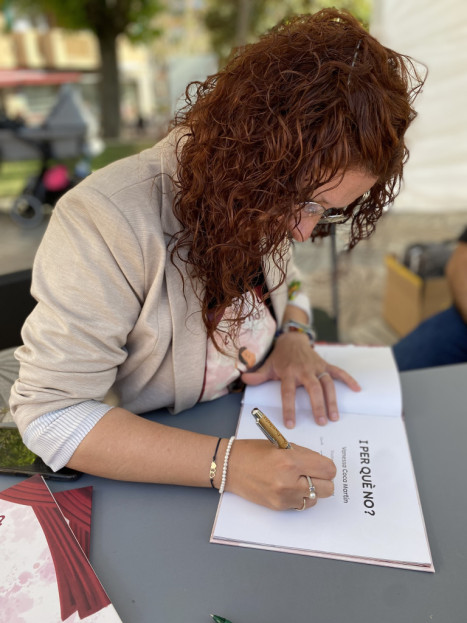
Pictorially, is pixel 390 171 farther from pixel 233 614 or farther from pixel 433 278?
pixel 433 278

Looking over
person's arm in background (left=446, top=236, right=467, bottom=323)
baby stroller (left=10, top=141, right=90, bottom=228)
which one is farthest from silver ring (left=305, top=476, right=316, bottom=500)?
baby stroller (left=10, top=141, right=90, bottom=228)

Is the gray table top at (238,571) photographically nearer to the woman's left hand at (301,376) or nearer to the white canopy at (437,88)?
the woman's left hand at (301,376)

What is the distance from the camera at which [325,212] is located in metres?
0.83

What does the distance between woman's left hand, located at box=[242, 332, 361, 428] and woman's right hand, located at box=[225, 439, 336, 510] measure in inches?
6.7

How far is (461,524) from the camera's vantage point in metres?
0.72

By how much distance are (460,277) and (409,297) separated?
3.71 ft

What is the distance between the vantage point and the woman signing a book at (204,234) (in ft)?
2.16

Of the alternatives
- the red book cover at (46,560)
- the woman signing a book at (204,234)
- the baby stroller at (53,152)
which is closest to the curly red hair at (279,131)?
the woman signing a book at (204,234)

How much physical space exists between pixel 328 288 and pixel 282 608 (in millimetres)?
3147

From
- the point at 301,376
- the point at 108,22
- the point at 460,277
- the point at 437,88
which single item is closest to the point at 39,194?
the point at 437,88

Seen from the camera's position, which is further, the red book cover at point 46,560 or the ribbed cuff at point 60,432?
the ribbed cuff at point 60,432

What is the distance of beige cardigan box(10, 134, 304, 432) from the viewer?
738 mm

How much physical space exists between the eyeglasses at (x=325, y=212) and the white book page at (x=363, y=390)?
336mm

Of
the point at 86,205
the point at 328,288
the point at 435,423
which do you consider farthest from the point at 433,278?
the point at 86,205
